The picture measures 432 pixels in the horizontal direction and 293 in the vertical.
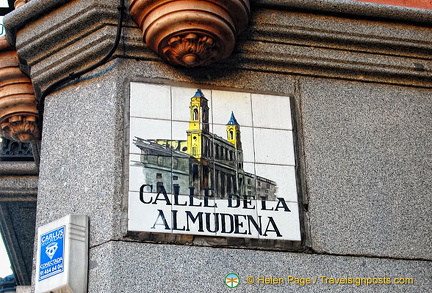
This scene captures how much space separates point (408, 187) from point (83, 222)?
7.60ft

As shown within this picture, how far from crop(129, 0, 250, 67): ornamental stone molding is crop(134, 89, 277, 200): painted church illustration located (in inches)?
12.5

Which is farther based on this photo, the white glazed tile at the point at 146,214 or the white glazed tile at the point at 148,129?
the white glazed tile at the point at 148,129

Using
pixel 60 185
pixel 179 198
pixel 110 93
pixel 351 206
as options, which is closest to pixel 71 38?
pixel 110 93

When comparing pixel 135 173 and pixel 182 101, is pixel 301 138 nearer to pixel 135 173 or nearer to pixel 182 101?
pixel 182 101

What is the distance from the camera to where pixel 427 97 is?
6359mm

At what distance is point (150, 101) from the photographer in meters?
5.63

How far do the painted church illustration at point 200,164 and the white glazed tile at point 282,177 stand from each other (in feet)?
0.12

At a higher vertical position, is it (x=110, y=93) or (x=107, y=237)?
(x=110, y=93)

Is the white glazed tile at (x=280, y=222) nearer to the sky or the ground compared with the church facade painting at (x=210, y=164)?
nearer to the ground

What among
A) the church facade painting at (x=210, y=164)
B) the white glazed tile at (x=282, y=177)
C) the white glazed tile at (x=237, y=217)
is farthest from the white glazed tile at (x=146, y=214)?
the white glazed tile at (x=282, y=177)

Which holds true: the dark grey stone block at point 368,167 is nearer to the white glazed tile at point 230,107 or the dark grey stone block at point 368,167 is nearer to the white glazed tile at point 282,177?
the white glazed tile at point 282,177

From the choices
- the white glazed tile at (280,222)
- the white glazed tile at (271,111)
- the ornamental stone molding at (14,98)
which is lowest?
the white glazed tile at (280,222)

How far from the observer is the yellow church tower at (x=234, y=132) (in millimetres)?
5660

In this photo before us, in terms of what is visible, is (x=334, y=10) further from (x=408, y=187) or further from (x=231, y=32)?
(x=408, y=187)
